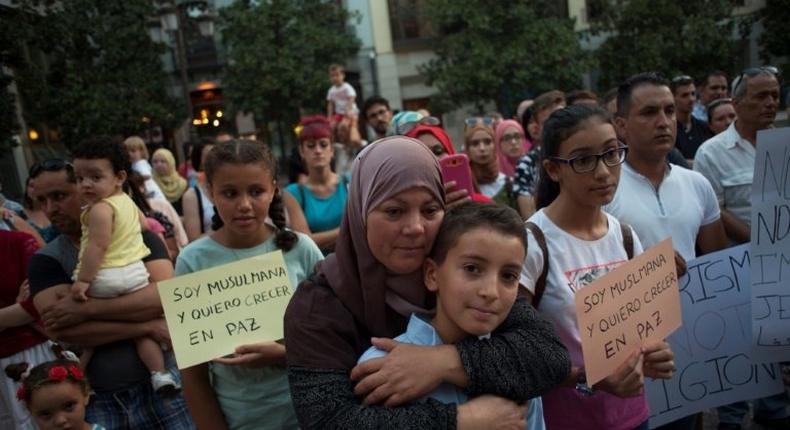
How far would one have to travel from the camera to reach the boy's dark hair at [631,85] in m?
2.83

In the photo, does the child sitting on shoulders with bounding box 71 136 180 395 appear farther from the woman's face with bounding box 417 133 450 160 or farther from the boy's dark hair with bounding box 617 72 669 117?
the boy's dark hair with bounding box 617 72 669 117

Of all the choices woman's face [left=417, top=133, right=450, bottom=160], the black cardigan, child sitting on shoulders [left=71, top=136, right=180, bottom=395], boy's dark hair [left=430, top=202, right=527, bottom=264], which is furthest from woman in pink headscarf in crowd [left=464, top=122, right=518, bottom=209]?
the black cardigan

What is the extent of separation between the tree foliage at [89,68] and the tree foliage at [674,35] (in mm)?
14373

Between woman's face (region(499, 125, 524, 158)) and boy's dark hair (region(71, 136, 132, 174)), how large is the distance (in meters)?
3.80

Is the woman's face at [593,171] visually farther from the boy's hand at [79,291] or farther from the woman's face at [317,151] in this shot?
the woman's face at [317,151]

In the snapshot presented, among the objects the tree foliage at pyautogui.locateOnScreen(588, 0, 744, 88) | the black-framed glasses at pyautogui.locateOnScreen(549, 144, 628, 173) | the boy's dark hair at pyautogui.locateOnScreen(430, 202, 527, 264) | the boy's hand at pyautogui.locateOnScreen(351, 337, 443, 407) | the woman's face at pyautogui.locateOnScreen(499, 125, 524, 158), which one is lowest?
the boy's hand at pyautogui.locateOnScreen(351, 337, 443, 407)

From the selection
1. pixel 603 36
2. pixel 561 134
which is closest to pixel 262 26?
pixel 603 36

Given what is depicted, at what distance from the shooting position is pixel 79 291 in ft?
8.39

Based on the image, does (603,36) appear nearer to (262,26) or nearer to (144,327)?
(262,26)

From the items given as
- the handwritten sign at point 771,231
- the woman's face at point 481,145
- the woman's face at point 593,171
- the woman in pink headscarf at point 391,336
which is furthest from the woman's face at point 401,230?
the woman's face at point 481,145

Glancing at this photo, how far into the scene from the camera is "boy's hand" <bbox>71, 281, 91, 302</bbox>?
255 centimetres

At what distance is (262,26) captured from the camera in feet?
60.9

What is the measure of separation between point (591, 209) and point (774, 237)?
0.97 meters

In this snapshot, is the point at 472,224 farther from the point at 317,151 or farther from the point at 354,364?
the point at 317,151
